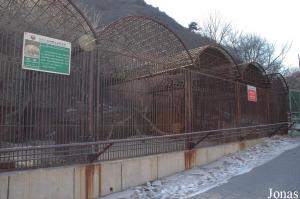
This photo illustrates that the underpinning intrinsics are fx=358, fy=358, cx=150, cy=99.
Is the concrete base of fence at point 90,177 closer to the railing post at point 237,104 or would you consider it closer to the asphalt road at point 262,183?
the asphalt road at point 262,183

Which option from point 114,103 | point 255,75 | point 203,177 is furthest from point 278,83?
point 114,103

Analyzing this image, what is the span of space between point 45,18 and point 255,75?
1266 centimetres

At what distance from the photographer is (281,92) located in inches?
752

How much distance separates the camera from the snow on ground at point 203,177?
775cm

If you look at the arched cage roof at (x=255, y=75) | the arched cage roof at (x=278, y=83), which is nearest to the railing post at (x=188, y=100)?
the arched cage roof at (x=255, y=75)

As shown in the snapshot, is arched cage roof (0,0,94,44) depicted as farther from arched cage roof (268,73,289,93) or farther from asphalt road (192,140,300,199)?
arched cage roof (268,73,289,93)

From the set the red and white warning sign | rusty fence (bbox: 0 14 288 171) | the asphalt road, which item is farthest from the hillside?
the asphalt road

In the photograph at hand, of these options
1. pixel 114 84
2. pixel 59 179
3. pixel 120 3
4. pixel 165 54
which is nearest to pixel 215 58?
pixel 165 54

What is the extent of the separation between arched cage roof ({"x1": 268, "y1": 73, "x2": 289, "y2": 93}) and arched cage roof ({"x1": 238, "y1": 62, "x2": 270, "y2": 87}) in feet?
1.03

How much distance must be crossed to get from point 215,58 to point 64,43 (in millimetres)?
11055

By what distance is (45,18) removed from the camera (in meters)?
10.4

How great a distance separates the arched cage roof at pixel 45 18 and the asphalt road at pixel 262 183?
487 centimetres

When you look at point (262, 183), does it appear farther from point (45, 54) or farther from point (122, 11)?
point (122, 11)

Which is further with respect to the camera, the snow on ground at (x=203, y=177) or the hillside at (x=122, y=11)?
the hillside at (x=122, y=11)
